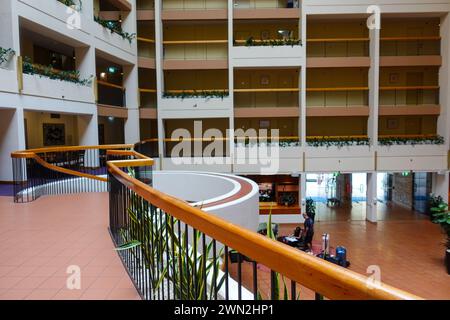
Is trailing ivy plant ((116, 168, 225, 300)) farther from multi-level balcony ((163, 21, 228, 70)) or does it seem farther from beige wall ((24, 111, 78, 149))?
multi-level balcony ((163, 21, 228, 70))

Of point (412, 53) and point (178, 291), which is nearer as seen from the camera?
point (178, 291)

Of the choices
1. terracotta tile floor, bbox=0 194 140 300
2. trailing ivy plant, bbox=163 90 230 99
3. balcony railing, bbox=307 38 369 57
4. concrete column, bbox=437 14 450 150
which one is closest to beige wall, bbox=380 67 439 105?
concrete column, bbox=437 14 450 150

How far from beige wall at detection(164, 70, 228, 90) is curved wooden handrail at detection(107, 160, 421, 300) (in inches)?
724

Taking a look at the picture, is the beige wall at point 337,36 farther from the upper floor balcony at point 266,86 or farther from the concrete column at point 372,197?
the concrete column at point 372,197

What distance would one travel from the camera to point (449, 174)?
16.9 meters

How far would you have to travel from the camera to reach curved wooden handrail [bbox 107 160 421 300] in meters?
0.95

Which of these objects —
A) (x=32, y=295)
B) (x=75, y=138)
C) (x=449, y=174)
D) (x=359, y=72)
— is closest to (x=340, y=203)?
(x=449, y=174)

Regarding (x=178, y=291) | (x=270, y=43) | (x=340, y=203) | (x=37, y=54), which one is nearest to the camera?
(x=178, y=291)

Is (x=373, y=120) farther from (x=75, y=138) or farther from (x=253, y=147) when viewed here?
(x=75, y=138)

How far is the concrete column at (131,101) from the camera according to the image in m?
16.8
